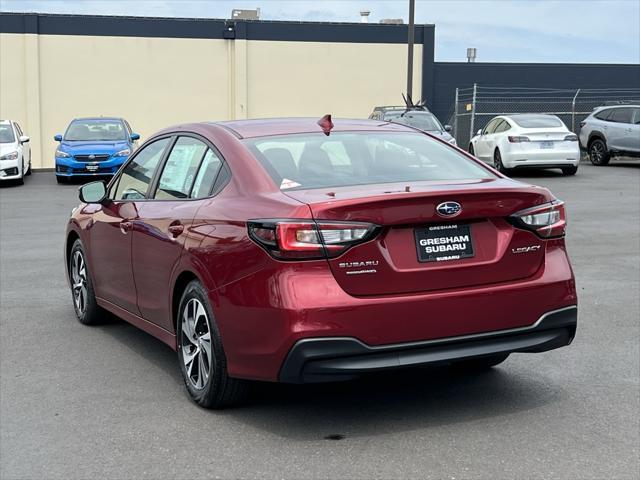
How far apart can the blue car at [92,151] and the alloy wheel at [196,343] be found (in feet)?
54.0

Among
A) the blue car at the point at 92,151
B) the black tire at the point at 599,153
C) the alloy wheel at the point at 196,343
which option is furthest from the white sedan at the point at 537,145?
the alloy wheel at the point at 196,343

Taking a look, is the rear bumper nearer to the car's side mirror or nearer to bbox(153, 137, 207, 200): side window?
bbox(153, 137, 207, 200): side window

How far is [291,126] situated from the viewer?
559 cm

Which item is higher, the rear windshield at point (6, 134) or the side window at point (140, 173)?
the side window at point (140, 173)

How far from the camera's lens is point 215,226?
4.80 meters

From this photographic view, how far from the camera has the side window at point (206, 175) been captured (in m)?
5.20

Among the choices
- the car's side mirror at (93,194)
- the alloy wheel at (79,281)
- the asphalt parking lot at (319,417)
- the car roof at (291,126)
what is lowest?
the asphalt parking lot at (319,417)

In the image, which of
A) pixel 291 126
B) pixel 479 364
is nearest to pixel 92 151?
pixel 291 126

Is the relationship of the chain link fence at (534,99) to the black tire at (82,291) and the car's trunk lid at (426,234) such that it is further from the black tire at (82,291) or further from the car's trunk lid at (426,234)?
the car's trunk lid at (426,234)

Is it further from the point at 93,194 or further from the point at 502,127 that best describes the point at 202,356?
the point at 502,127

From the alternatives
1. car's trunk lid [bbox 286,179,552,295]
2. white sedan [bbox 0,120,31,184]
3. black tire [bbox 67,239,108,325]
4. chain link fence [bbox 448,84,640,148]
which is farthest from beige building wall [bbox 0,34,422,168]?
car's trunk lid [bbox 286,179,552,295]

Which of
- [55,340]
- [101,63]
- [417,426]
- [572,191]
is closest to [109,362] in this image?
[55,340]

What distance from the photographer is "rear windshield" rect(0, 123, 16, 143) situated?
21.7m

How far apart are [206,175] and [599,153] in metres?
21.5
